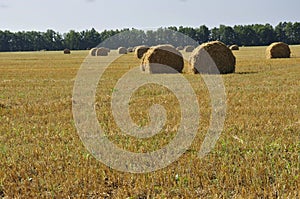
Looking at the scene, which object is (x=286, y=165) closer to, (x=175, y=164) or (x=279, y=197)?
(x=279, y=197)

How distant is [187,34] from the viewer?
10544cm

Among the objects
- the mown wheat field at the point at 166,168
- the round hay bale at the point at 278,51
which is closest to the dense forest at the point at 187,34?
the round hay bale at the point at 278,51

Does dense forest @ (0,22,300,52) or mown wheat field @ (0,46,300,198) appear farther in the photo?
dense forest @ (0,22,300,52)

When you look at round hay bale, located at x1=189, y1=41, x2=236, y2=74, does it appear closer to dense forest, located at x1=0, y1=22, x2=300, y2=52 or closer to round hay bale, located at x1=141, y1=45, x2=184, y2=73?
round hay bale, located at x1=141, y1=45, x2=184, y2=73

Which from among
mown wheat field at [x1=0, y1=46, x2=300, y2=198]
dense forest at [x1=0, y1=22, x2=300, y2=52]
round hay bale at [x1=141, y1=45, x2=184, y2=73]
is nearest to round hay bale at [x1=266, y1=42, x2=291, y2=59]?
round hay bale at [x1=141, y1=45, x2=184, y2=73]

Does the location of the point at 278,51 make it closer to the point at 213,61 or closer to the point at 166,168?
the point at 213,61

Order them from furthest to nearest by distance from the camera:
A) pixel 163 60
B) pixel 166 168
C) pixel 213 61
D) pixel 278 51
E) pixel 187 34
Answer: pixel 187 34, pixel 278 51, pixel 163 60, pixel 213 61, pixel 166 168

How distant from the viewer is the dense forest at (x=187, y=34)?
319 feet

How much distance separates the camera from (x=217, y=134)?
22.4ft

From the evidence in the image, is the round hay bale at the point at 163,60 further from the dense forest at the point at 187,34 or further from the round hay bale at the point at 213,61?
the dense forest at the point at 187,34

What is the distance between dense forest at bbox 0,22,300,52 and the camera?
3829 inches

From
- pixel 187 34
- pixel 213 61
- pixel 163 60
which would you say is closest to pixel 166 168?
pixel 213 61

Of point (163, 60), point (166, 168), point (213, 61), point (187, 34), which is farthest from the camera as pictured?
point (187, 34)

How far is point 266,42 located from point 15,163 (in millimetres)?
97253
